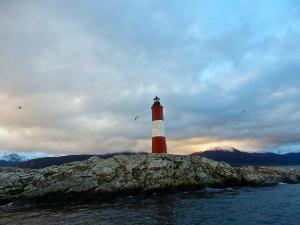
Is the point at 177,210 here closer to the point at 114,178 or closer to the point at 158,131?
the point at 114,178

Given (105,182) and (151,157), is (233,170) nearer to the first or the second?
(151,157)

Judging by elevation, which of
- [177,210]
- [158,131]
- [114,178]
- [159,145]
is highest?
[158,131]

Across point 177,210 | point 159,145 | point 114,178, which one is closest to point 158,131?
point 159,145

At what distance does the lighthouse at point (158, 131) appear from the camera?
49.1 metres

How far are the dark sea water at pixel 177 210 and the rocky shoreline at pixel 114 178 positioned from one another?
206 centimetres

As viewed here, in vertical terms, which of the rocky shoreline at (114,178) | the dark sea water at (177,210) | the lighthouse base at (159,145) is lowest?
the dark sea water at (177,210)

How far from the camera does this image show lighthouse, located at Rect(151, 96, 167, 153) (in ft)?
161

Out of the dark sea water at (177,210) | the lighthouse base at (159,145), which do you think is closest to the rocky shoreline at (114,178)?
the dark sea water at (177,210)

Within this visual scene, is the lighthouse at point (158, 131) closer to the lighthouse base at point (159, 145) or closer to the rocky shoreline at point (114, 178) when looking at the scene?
the lighthouse base at point (159, 145)

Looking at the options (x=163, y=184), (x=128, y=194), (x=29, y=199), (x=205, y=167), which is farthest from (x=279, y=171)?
(x=29, y=199)

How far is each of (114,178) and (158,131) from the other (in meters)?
9.89

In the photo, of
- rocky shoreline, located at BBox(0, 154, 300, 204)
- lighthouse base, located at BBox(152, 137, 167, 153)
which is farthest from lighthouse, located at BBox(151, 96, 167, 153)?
rocky shoreline, located at BBox(0, 154, 300, 204)

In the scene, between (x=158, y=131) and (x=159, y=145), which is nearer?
(x=158, y=131)

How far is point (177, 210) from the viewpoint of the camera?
31.2 meters
